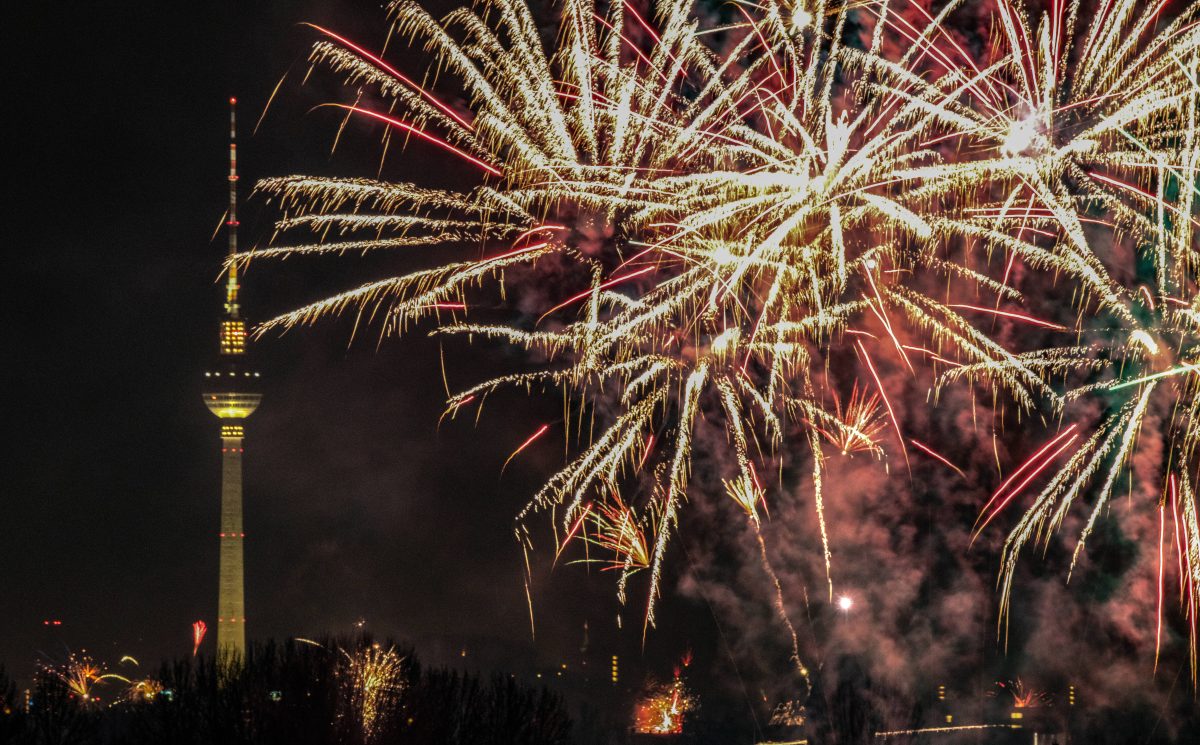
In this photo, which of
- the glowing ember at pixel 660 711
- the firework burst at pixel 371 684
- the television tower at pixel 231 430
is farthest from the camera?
the television tower at pixel 231 430

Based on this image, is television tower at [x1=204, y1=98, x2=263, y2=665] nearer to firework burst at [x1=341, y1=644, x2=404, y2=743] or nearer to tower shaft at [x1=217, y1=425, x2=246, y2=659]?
tower shaft at [x1=217, y1=425, x2=246, y2=659]

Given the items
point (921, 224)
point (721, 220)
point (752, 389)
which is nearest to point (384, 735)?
point (752, 389)

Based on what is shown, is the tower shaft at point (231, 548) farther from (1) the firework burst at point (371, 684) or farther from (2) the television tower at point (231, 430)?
(1) the firework burst at point (371, 684)

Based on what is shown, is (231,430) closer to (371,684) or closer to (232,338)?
(232,338)

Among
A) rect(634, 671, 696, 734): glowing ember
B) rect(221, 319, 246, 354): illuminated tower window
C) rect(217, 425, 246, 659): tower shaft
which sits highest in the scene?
rect(221, 319, 246, 354): illuminated tower window

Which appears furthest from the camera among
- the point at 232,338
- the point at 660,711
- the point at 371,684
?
the point at 232,338

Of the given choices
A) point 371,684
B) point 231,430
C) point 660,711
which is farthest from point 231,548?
point 371,684

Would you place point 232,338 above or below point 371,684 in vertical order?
above

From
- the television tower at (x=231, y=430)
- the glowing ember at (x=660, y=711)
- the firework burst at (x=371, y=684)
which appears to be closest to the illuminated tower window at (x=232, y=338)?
the television tower at (x=231, y=430)

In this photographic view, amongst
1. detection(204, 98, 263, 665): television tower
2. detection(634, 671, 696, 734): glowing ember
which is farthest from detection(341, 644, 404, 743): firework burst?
detection(204, 98, 263, 665): television tower
